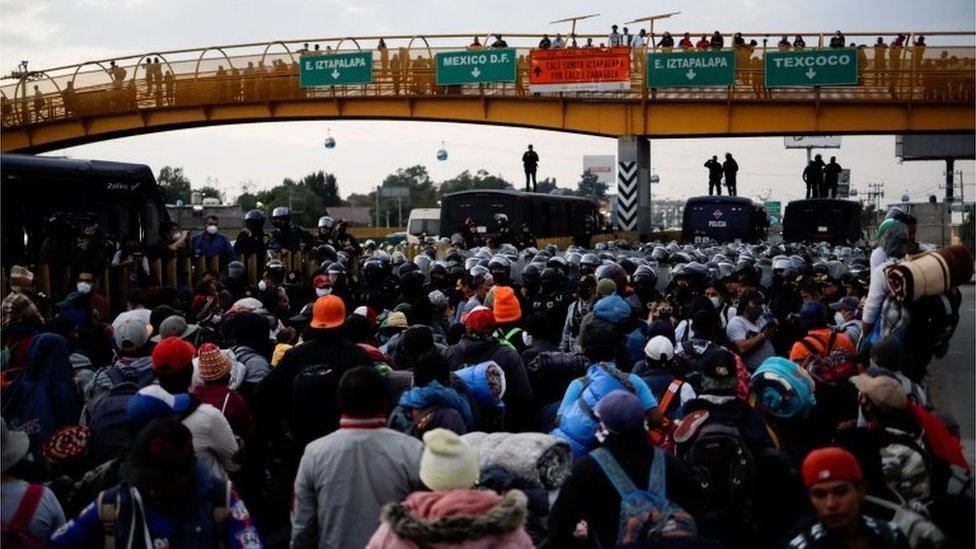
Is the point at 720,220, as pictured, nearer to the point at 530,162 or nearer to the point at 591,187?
the point at 530,162

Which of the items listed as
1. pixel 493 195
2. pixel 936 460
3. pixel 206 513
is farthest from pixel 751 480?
pixel 493 195

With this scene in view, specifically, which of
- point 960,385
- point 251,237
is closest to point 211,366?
point 251,237

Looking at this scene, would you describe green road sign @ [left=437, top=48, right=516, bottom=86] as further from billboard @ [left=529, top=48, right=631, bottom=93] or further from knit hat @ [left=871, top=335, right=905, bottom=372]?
knit hat @ [left=871, top=335, right=905, bottom=372]

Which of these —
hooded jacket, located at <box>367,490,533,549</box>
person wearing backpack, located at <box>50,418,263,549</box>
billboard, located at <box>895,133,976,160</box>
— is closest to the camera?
hooded jacket, located at <box>367,490,533,549</box>

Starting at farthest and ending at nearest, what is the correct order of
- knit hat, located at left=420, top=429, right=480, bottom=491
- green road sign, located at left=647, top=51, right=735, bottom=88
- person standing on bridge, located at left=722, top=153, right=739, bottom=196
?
person standing on bridge, located at left=722, top=153, right=739, bottom=196
green road sign, located at left=647, top=51, right=735, bottom=88
knit hat, located at left=420, top=429, right=480, bottom=491

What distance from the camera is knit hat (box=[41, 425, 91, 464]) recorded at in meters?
6.78

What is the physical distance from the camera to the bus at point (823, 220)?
40469 millimetres

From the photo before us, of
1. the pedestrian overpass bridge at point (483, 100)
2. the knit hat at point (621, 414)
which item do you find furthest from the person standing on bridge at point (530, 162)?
the knit hat at point (621, 414)

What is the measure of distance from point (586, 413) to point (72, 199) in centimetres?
1470

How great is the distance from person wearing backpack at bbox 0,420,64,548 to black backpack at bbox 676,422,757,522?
285 centimetres

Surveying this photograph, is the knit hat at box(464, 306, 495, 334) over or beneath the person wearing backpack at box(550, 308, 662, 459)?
over

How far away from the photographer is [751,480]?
20.1 ft

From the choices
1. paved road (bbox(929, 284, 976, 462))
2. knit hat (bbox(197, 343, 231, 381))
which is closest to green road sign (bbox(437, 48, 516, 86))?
paved road (bbox(929, 284, 976, 462))

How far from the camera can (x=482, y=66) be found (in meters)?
39.2
